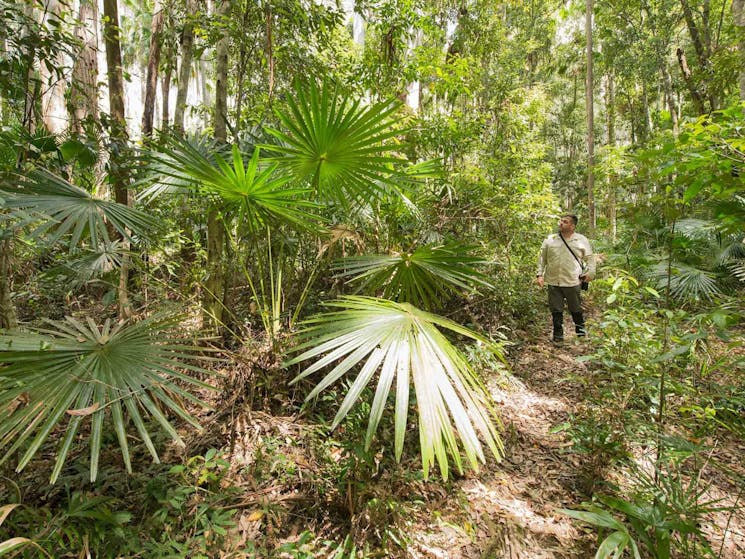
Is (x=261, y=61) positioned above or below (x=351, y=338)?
above

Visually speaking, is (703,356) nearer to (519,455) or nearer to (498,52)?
(519,455)

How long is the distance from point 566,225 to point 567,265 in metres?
0.44

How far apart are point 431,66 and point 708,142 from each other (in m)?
3.27

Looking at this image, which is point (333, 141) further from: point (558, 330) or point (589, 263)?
point (558, 330)

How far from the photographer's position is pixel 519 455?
2.47 metres

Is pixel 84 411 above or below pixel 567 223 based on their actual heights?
below

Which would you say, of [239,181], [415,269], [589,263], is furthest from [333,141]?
[589,263]

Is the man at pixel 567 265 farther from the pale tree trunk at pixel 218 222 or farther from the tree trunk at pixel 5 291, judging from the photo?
the tree trunk at pixel 5 291

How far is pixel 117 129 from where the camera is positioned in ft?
8.19

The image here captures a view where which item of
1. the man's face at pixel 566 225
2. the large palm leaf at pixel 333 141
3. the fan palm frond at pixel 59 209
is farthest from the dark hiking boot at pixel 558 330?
the fan palm frond at pixel 59 209

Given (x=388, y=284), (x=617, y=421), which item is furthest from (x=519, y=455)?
(x=388, y=284)

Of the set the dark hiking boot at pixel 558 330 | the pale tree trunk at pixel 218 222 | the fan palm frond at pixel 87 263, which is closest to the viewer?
the fan palm frond at pixel 87 263

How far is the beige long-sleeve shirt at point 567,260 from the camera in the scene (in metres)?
3.93

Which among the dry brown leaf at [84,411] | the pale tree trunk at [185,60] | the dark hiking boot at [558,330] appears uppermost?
the pale tree trunk at [185,60]
